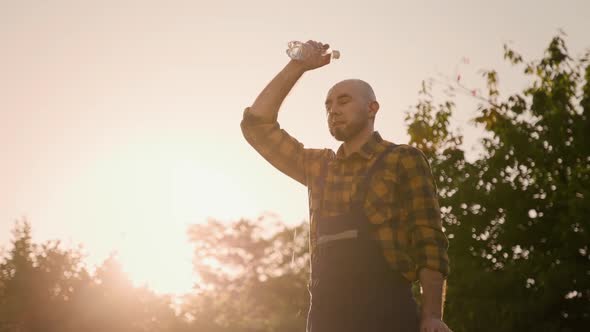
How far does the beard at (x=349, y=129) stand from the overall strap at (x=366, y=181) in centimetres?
22

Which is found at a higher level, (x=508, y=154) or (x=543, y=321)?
(x=508, y=154)

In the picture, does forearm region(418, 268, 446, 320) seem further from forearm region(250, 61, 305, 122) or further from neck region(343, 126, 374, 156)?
forearm region(250, 61, 305, 122)

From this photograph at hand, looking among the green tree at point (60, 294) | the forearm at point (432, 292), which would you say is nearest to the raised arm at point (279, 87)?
the forearm at point (432, 292)

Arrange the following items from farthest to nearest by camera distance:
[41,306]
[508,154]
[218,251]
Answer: [218,251], [508,154], [41,306]

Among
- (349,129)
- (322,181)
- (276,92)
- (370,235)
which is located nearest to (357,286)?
(370,235)

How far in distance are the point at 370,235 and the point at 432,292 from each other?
15.6 inches

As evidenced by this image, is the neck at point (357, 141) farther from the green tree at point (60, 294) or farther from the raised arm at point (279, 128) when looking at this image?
the green tree at point (60, 294)

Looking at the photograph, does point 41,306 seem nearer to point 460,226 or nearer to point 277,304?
point 460,226

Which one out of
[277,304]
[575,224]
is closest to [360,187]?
[575,224]

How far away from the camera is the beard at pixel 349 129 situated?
3389 mm

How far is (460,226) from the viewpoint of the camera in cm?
2358

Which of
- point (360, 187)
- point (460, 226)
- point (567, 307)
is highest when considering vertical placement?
point (460, 226)

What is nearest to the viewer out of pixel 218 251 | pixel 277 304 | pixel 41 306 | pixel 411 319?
pixel 411 319

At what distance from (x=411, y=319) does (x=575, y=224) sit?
69.9ft
